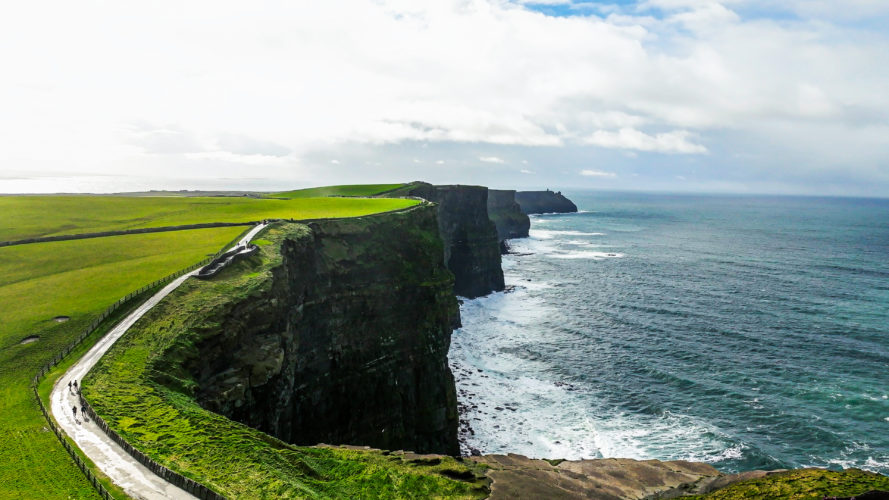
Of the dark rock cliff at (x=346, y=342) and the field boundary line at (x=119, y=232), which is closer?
the dark rock cliff at (x=346, y=342)

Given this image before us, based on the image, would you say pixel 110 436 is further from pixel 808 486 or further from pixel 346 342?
pixel 808 486

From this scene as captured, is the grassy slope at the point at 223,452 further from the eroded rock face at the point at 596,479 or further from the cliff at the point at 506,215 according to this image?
the cliff at the point at 506,215

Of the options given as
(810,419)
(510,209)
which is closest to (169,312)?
(810,419)

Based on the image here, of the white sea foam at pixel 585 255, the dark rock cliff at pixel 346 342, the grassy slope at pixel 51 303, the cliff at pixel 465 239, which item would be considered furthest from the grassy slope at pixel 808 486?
the white sea foam at pixel 585 255

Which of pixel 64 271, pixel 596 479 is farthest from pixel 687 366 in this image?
pixel 64 271

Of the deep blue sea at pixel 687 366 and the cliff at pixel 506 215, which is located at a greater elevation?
the cliff at pixel 506 215

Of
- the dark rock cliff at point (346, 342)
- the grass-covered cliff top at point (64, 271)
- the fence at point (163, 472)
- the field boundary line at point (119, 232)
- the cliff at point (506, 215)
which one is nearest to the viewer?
the fence at point (163, 472)

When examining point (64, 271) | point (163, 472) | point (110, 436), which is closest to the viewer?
point (163, 472)

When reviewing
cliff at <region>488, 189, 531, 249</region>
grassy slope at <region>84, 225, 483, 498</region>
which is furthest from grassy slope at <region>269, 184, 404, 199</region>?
grassy slope at <region>84, 225, 483, 498</region>
